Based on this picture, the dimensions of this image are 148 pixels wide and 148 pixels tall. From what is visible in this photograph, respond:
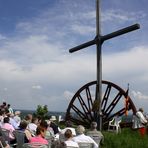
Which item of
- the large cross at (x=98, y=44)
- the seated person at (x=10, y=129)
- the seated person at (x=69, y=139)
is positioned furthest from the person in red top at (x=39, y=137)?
the large cross at (x=98, y=44)

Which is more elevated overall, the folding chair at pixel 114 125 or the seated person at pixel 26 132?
the folding chair at pixel 114 125

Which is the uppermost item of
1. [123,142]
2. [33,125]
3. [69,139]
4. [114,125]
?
[114,125]

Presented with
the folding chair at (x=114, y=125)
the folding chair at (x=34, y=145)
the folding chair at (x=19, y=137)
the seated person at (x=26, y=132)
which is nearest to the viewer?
the folding chair at (x=34, y=145)

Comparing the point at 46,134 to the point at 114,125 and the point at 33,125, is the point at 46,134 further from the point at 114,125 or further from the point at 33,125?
the point at 114,125

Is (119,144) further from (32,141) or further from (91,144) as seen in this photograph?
(32,141)

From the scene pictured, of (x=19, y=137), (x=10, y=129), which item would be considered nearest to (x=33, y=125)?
(x=10, y=129)

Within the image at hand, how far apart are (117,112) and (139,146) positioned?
363 inches

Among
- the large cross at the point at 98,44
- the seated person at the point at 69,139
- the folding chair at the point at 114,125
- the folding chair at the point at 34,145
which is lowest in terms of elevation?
the folding chair at the point at 34,145

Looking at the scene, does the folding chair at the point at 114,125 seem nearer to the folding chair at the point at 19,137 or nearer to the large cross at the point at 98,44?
the large cross at the point at 98,44

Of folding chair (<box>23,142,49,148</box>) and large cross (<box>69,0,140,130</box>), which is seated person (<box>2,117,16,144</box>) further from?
large cross (<box>69,0,140,130</box>)

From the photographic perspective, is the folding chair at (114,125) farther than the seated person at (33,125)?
Yes

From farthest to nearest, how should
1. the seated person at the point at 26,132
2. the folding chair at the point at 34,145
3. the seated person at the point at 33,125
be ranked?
the seated person at the point at 33,125
the seated person at the point at 26,132
the folding chair at the point at 34,145

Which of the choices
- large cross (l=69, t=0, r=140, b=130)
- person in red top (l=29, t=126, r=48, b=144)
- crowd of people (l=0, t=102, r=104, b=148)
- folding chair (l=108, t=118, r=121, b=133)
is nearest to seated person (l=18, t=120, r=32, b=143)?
crowd of people (l=0, t=102, r=104, b=148)

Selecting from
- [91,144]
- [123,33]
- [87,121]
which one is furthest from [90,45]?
[91,144]
